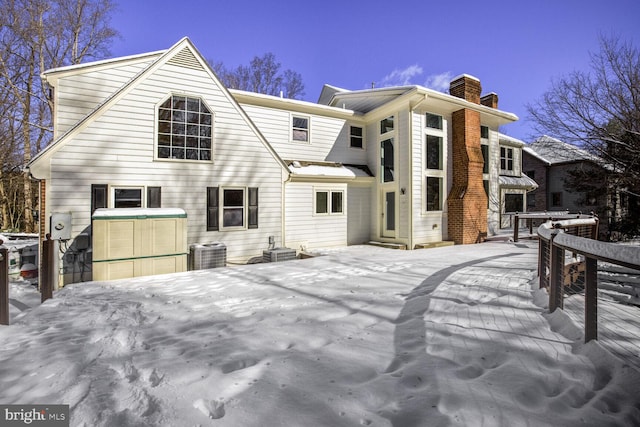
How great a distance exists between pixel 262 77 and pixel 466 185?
783 inches

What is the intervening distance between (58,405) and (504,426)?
304 cm

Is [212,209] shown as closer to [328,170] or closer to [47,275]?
[47,275]

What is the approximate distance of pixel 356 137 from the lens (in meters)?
13.6

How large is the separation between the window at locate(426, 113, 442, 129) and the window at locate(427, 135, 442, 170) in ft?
1.47

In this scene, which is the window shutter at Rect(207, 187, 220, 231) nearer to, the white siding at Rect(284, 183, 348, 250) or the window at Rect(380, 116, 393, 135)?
the white siding at Rect(284, 183, 348, 250)

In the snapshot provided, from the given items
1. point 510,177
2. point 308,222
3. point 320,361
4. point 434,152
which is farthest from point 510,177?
point 320,361

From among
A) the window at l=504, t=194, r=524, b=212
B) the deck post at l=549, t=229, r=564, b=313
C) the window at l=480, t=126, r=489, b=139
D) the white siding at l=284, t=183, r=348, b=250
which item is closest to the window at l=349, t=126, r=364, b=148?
the white siding at l=284, t=183, r=348, b=250

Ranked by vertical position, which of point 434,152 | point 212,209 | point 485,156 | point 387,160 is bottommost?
point 212,209

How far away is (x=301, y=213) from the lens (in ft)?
37.6

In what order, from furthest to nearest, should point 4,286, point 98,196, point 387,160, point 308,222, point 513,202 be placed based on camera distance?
point 513,202, point 387,160, point 308,222, point 98,196, point 4,286

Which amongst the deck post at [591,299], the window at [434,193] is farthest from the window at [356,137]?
the deck post at [591,299]

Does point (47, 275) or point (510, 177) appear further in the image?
point (510, 177)

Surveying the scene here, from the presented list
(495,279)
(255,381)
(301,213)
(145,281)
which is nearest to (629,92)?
(495,279)

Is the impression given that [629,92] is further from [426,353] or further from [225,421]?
[225,421]
